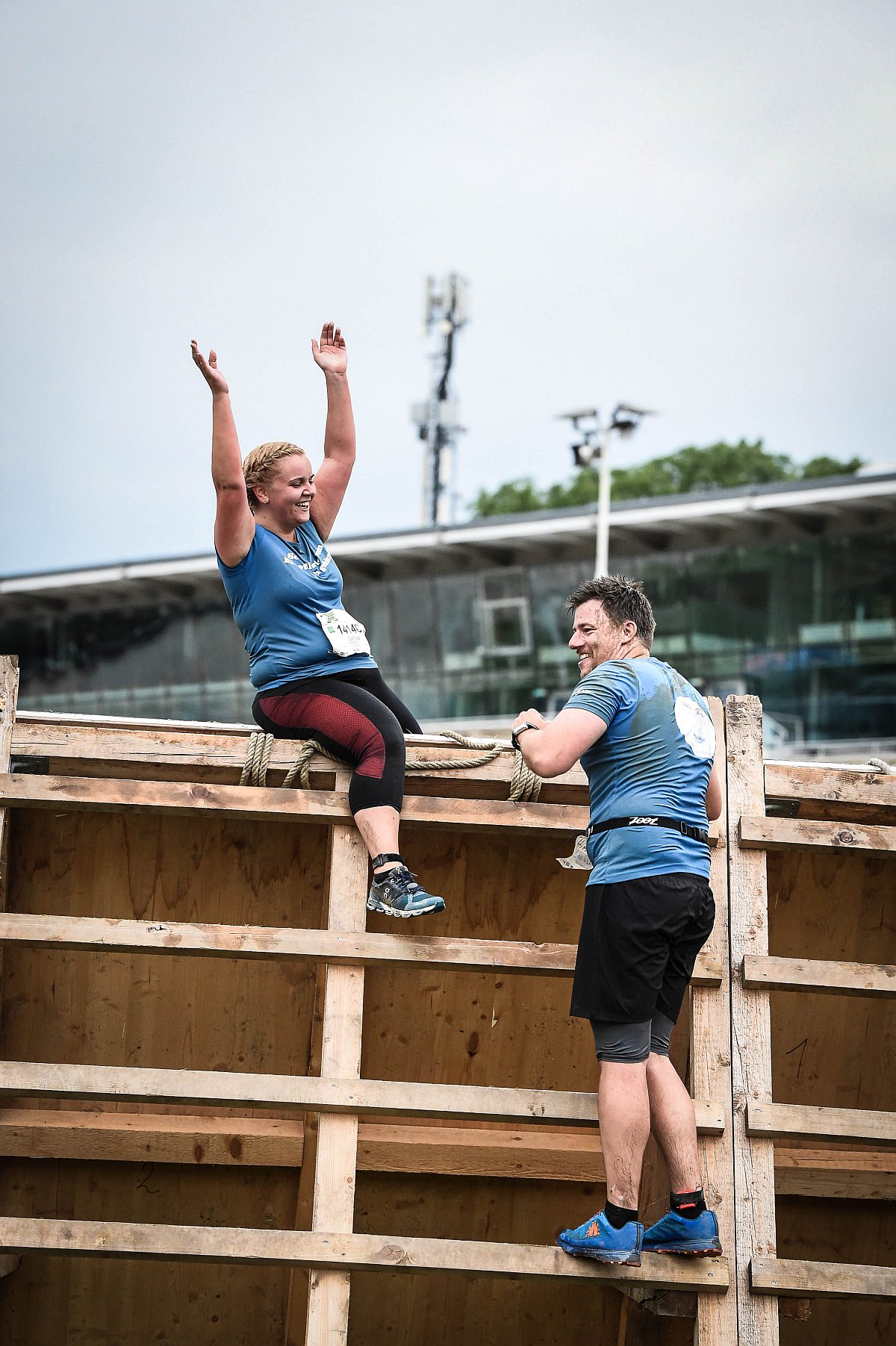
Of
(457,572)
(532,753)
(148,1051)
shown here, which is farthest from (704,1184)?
(457,572)

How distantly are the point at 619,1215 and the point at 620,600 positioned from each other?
1.98m

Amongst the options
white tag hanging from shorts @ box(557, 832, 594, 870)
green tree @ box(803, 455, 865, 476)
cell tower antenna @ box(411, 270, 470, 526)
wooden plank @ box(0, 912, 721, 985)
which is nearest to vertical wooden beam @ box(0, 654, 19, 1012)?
wooden plank @ box(0, 912, 721, 985)

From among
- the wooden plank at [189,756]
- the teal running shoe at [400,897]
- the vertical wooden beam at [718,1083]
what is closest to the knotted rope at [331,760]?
the wooden plank at [189,756]

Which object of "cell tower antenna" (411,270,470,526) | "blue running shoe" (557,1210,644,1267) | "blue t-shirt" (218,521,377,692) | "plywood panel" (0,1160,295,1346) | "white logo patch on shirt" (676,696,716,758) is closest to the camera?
"blue running shoe" (557,1210,644,1267)

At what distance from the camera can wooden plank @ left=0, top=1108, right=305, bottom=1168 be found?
4.75 meters

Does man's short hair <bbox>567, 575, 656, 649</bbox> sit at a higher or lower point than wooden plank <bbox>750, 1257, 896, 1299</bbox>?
higher

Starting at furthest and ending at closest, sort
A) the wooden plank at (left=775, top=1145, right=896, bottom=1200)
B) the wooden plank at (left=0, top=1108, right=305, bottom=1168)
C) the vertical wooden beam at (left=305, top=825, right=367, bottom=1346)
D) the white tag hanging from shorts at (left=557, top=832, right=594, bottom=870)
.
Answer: the wooden plank at (left=775, top=1145, right=896, bottom=1200)
the wooden plank at (left=0, top=1108, right=305, bottom=1168)
the white tag hanging from shorts at (left=557, top=832, right=594, bottom=870)
the vertical wooden beam at (left=305, top=825, right=367, bottom=1346)

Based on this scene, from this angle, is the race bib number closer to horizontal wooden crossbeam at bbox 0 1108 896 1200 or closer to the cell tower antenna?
horizontal wooden crossbeam at bbox 0 1108 896 1200

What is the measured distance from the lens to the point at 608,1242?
371cm

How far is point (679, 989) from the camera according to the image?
13.3 ft

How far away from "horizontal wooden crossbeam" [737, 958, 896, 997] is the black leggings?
1342mm

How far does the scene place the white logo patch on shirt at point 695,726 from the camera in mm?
4082

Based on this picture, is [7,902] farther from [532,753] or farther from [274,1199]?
[532,753]

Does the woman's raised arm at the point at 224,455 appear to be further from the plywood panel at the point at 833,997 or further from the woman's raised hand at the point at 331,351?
the plywood panel at the point at 833,997
